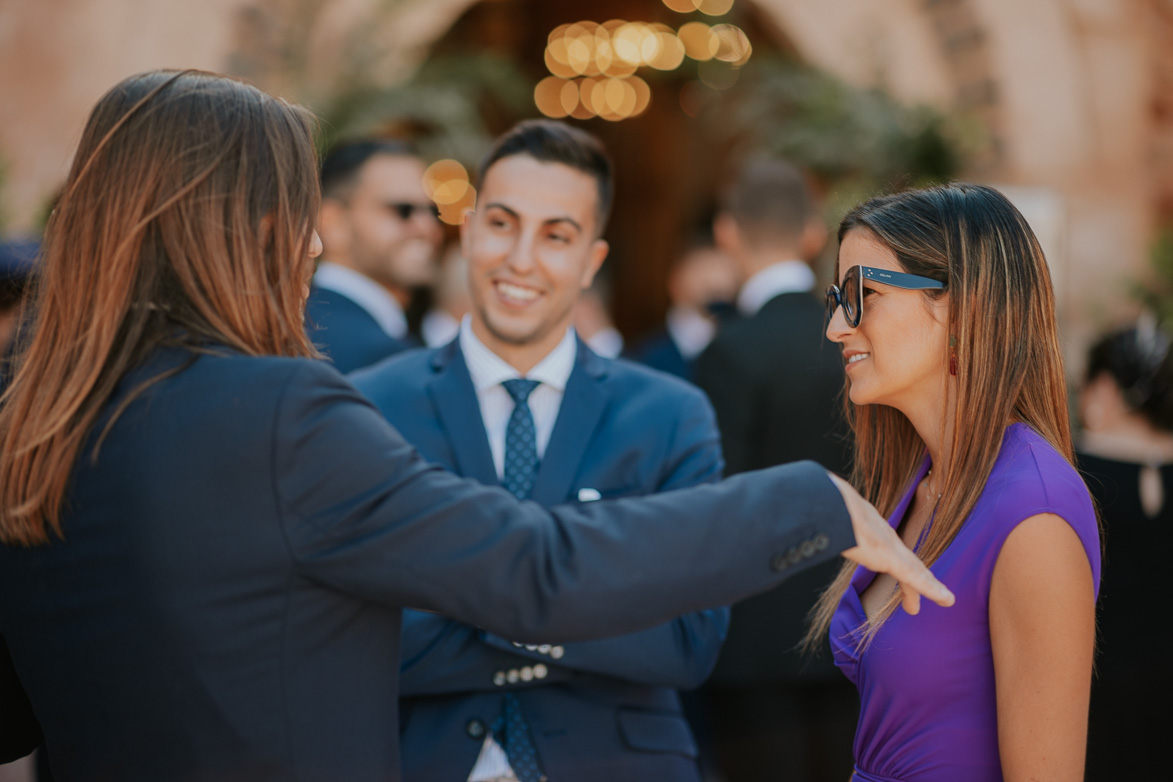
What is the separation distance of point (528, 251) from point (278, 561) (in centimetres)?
145

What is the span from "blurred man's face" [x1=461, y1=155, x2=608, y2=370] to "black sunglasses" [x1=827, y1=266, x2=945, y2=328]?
0.85 metres

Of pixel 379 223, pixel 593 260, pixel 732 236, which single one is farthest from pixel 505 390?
pixel 732 236

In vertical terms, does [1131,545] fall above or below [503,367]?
below

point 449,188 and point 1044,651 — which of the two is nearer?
point 1044,651

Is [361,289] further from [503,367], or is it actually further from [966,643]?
[966,643]

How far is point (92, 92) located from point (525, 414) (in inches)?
175

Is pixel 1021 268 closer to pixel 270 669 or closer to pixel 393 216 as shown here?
pixel 270 669

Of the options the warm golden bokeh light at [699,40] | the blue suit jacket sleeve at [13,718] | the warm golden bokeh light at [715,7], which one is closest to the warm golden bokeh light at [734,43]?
the warm golden bokeh light at [699,40]

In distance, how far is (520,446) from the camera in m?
2.43

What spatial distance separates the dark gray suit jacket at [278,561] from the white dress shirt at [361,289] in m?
2.75

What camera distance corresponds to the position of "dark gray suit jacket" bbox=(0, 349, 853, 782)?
1.38m

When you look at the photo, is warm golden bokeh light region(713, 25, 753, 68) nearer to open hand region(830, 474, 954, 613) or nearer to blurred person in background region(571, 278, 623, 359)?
blurred person in background region(571, 278, 623, 359)

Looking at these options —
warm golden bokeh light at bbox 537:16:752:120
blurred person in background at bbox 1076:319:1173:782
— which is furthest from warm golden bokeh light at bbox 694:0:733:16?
blurred person in background at bbox 1076:319:1173:782

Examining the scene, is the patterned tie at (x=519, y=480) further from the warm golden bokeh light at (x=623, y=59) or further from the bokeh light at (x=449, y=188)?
the warm golden bokeh light at (x=623, y=59)
